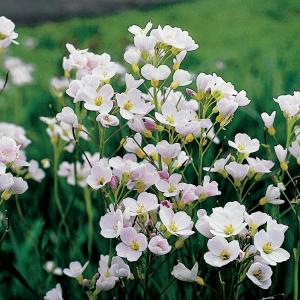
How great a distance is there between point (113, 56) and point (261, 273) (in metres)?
2.43

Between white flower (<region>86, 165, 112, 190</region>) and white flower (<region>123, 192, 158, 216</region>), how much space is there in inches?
2.1

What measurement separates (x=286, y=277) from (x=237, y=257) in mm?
595

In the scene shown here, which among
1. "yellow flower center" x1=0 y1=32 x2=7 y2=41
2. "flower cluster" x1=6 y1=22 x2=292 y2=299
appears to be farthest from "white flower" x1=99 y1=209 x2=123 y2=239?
"yellow flower center" x1=0 y1=32 x2=7 y2=41

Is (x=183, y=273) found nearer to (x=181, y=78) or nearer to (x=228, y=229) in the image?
Answer: (x=228, y=229)

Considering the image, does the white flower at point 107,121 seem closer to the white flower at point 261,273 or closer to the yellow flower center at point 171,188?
the yellow flower center at point 171,188

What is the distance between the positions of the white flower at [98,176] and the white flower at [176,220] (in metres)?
0.11

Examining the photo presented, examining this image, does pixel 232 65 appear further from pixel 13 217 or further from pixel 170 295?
pixel 170 295

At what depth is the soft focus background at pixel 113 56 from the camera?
1930 mm

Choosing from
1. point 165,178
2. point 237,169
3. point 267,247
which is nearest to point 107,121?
point 165,178

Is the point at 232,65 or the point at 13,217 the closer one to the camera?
the point at 13,217

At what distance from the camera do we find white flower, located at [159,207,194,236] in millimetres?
1185

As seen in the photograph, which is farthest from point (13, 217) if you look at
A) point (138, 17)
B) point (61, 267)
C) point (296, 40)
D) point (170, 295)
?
point (138, 17)

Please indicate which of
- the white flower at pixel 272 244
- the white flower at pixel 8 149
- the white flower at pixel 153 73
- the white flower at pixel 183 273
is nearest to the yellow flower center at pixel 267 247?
the white flower at pixel 272 244

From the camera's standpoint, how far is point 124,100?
1.27 meters
